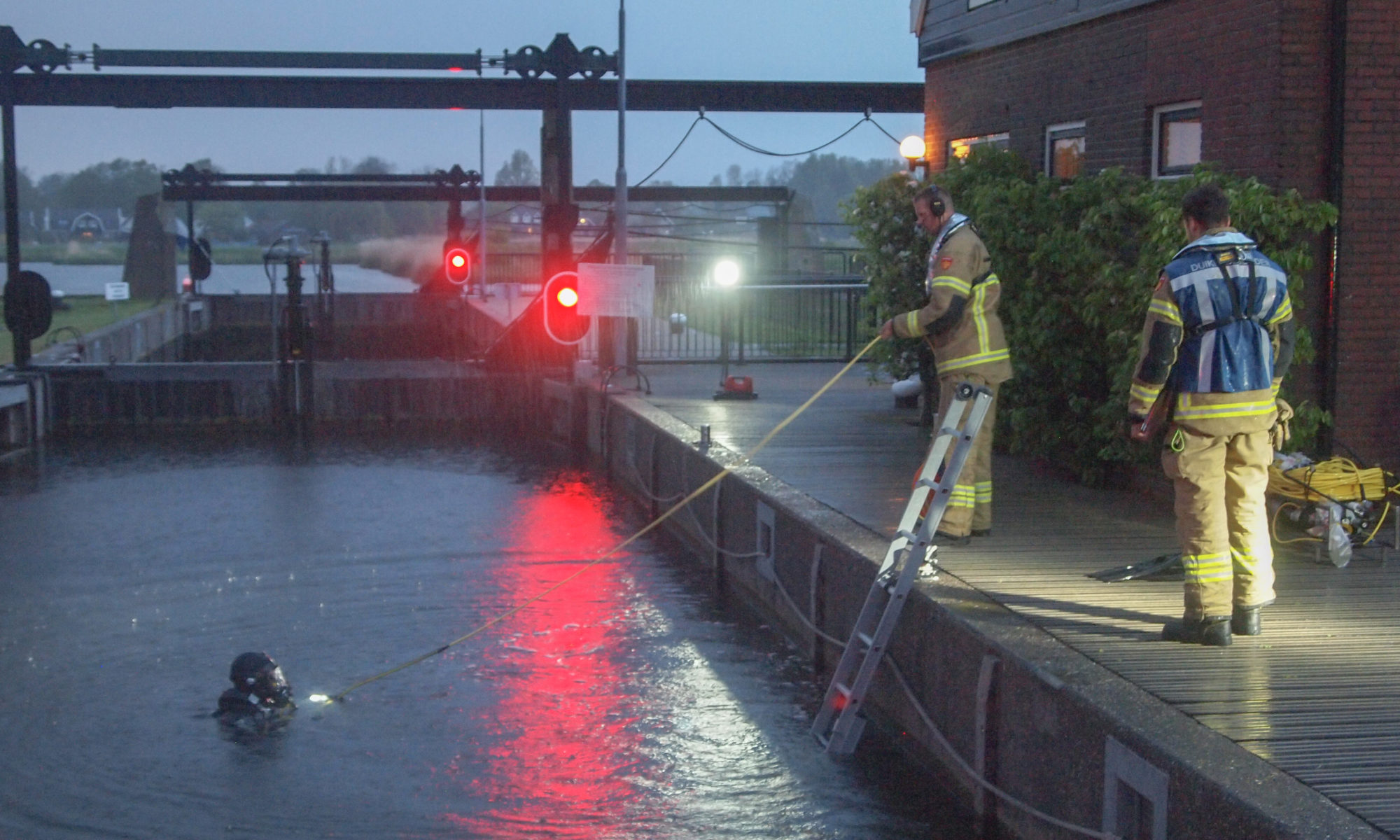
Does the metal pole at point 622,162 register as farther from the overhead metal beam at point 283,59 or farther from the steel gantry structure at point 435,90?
the overhead metal beam at point 283,59

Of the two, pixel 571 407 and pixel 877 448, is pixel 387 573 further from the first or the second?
pixel 571 407

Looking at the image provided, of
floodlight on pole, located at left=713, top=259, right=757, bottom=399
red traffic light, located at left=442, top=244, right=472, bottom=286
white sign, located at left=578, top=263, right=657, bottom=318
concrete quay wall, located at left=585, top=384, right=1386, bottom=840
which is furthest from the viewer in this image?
red traffic light, located at left=442, top=244, right=472, bottom=286

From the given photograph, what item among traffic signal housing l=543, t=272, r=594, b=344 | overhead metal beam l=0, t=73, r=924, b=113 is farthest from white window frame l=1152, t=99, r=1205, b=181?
overhead metal beam l=0, t=73, r=924, b=113

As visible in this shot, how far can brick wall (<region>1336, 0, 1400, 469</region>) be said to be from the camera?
915 cm

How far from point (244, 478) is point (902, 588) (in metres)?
11.1

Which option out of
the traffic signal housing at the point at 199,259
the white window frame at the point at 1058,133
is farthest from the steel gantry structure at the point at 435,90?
the traffic signal housing at the point at 199,259

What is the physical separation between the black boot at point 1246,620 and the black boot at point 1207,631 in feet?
0.51

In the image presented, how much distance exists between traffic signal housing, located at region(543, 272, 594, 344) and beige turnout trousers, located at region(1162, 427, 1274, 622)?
11.8m

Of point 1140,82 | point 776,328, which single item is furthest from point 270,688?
point 776,328

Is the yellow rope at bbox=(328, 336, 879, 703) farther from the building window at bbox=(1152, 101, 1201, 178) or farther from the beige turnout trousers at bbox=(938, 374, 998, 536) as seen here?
the building window at bbox=(1152, 101, 1201, 178)

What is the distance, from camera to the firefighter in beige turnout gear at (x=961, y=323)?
842cm

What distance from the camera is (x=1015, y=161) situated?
42.7ft

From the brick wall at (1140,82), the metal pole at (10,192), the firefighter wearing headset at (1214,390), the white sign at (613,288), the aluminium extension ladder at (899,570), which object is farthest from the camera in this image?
the metal pole at (10,192)

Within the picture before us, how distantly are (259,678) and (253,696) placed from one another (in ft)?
0.32
